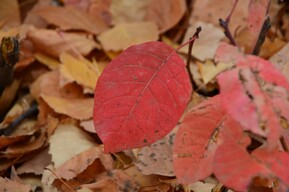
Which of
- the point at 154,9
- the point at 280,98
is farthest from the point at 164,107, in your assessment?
the point at 154,9

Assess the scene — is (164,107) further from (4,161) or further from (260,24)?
(4,161)

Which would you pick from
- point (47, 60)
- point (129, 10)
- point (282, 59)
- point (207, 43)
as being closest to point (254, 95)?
point (282, 59)

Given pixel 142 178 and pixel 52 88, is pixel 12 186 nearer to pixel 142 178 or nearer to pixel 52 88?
pixel 142 178

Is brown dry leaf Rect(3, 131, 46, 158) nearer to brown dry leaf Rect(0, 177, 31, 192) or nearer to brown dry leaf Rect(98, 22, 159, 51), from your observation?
brown dry leaf Rect(0, 177, 31, 192)

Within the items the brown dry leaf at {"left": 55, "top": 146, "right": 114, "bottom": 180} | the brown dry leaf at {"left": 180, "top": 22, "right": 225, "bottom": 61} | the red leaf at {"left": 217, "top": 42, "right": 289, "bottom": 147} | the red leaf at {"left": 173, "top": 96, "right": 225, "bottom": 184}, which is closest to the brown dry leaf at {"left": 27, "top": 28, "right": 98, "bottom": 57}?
the brown dry leaf at {"left": 180, "top": 22, "right": 225, "bottom": 61}

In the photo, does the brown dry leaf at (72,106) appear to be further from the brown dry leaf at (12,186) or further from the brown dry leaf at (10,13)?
the brown dry leaf at (10,13)

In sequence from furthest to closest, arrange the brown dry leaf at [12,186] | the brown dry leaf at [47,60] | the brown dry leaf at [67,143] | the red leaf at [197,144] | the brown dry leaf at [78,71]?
1. the brown dry leaf at [47,60]
2. the brown dry leaf at [78,71]
3. the brown dry leaf at [67,143]
4. the brown dry leaf at [12,186]
5. the red leaf at [197,144]

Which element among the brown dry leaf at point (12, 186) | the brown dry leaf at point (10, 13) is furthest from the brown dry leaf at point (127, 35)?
the brown dry leaf at point (12, 186)
